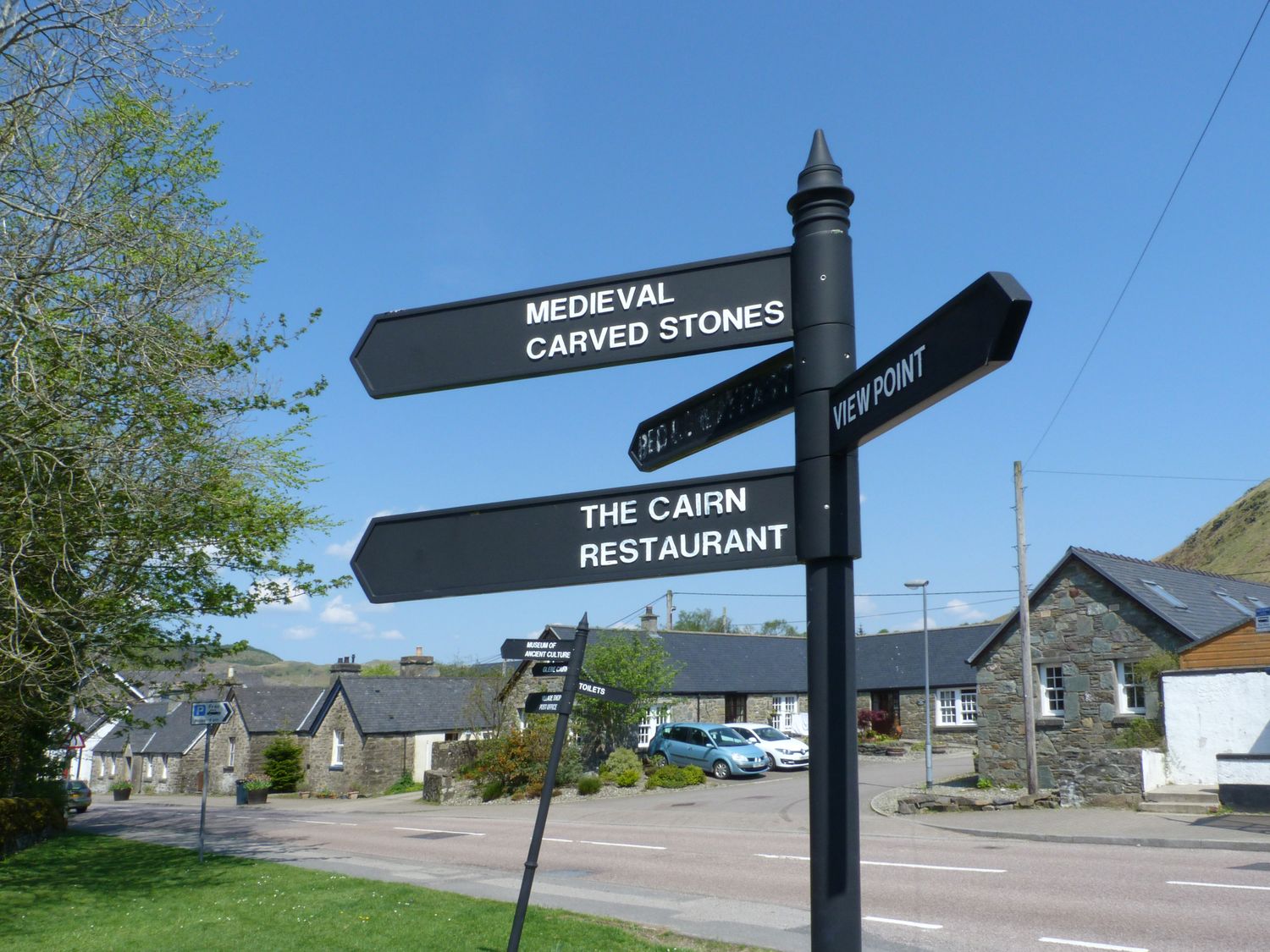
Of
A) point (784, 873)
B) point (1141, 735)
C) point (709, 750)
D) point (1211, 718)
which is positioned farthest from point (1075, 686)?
point (709, 750)

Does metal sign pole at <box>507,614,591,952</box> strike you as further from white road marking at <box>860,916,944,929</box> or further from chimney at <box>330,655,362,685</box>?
chimney at <box>330,655,362,685</box>

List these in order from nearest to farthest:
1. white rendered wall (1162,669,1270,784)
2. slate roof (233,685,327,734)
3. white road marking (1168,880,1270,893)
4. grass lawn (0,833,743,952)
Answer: grass lawn (0,833,743,952)
white road marking (1168,880,1270,893)
white rendered wall (1162,669,1270,784)
slate roof (233,685,327,734)

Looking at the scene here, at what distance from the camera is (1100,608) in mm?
24719

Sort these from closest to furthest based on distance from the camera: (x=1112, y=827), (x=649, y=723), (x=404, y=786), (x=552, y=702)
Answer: (x=552, y=702) < (x=1112, y=827) < (x=649, y=723) < (x=404, y=786)

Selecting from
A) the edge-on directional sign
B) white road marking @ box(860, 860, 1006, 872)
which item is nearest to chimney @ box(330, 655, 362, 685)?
white road marking @ box(860, 860, 1006, 872)

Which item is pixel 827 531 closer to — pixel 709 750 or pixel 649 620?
pixel 709 750

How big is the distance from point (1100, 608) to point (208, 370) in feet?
67.1

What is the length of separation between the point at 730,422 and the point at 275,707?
55590mm

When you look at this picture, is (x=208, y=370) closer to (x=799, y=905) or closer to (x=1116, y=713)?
(x=799, y=905)

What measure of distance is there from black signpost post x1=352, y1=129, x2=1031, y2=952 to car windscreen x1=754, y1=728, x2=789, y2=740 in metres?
36.3

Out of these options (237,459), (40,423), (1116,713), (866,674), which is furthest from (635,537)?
(866,674)

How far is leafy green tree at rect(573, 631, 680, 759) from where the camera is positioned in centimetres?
3612

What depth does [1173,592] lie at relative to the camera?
2583 cm

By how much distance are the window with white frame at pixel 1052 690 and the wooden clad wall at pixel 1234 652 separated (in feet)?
10.7
